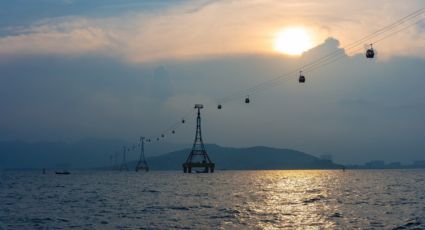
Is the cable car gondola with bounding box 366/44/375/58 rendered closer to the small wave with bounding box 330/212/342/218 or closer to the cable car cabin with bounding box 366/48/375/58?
the cable car cabin with bounding box 366/48/375/58

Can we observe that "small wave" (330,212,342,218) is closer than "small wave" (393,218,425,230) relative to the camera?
No

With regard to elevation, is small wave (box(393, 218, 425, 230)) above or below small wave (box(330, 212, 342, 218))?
below

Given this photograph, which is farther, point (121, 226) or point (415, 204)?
point (415, 204)

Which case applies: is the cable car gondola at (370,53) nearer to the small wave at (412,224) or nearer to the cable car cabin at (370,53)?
the cable car cabin at (370,53)

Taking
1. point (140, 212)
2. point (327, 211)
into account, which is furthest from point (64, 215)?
point (327, 211)

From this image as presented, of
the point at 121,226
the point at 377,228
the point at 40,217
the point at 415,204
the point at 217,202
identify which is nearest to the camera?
the point at 377,228

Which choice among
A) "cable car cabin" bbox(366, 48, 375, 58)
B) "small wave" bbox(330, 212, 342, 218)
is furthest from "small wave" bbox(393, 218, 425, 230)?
"cable car cabin" bbox(366, 48, 375, 58)

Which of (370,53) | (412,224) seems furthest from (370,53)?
(412,224)

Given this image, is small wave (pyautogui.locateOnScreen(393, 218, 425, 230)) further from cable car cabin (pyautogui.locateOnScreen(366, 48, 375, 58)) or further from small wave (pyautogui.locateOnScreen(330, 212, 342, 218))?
cable car cabin (pyautogui.locateOnScreen(366, 48, 375, 58))

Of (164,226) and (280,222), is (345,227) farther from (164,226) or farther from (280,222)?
(164,226)

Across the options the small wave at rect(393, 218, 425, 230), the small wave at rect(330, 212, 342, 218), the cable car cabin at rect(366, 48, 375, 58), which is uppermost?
the cable car cabin at rect(366, 48, 375, 58)

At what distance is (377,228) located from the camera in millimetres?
54500

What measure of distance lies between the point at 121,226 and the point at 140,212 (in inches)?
542

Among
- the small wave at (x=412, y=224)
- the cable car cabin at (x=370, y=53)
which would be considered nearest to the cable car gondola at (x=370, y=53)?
the cable car cabin at (x=370, y=53)
